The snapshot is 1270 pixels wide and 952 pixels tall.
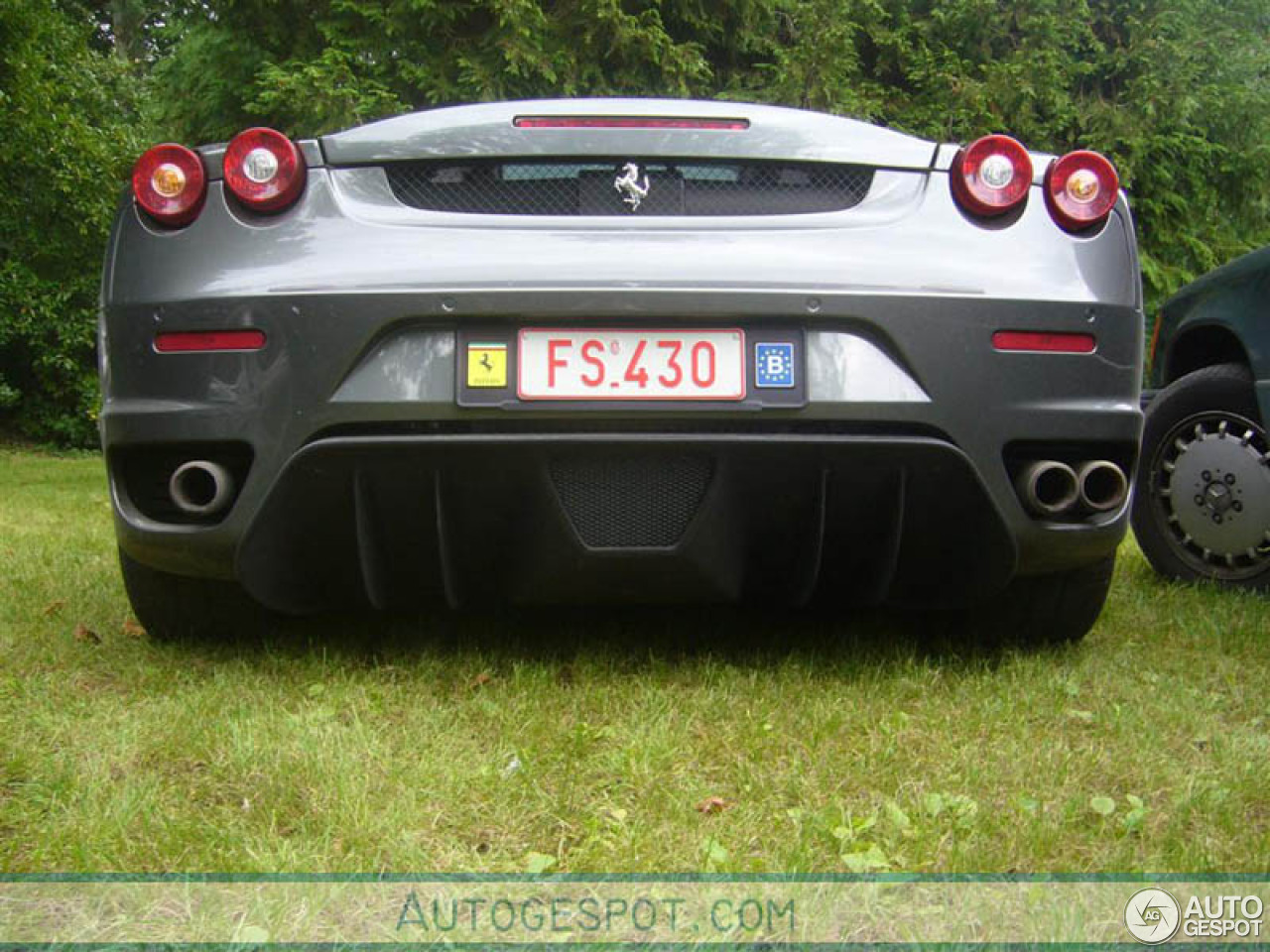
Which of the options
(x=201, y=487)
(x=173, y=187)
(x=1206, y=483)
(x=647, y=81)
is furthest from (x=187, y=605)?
(x=647, y=81)

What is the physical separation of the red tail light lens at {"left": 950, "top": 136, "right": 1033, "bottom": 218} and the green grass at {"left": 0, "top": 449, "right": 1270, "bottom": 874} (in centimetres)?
97

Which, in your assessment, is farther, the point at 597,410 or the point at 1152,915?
the point at 597,410

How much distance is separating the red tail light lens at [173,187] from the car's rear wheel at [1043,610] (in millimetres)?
1903

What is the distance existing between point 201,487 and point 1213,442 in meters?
2.89

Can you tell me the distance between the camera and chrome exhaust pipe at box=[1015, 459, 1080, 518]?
91.8 inches

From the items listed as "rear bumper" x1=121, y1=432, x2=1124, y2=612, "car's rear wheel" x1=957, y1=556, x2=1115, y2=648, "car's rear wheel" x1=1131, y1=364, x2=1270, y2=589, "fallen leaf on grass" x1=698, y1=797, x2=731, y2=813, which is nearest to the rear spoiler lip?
Result: "rear bumper" x1=121, y1=432, x2=1124, y2=612

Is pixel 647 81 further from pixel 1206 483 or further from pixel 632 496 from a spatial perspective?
pixel 632 496

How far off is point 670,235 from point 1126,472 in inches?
40.7

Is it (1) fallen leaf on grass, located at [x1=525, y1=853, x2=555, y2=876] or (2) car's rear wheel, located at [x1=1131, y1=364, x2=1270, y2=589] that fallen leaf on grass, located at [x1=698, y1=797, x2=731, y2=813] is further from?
(2) car's rear wheel, located at [x1=1131, y1=364, x2=1270, y2=589]

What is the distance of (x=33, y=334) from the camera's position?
13320mm

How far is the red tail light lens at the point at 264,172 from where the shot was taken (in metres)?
2.32

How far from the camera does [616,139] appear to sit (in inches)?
93.2

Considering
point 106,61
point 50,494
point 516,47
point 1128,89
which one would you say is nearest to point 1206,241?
point 1128,89

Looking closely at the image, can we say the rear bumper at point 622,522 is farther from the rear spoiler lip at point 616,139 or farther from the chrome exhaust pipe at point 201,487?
the rear spoiler lip at point 616,139
